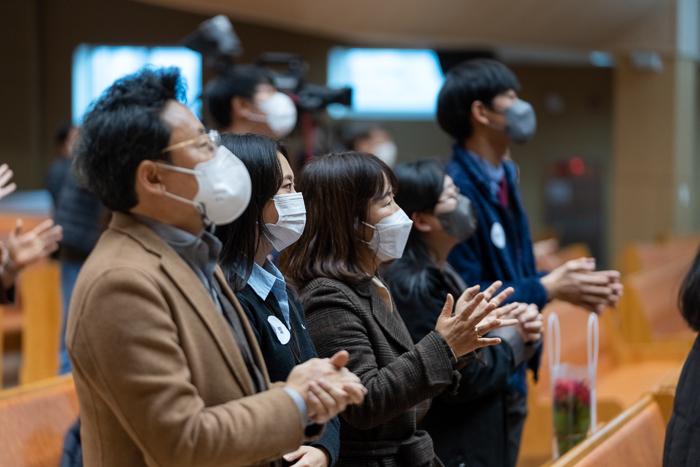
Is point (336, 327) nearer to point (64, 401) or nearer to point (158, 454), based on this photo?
point (158, 454)

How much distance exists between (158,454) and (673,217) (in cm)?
849

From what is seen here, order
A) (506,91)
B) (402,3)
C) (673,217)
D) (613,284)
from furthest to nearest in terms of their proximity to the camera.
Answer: (673,217) → (402,3) → (506,91) → (613,284)

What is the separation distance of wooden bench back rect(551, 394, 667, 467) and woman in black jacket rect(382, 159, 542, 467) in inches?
11.2

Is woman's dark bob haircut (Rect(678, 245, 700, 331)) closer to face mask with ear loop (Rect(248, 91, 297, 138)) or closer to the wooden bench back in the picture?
the wooden bench back

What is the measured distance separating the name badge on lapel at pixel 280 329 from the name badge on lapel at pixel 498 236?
106 cm

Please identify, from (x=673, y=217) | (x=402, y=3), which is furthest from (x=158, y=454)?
(x=673, y=217)

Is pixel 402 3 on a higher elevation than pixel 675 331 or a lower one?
higher

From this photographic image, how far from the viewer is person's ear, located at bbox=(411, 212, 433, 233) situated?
2133 mm

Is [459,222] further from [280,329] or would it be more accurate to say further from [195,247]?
[195,247]

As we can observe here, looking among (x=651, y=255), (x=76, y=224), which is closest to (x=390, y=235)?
(x=76, y=224)

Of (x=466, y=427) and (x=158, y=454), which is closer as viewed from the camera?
(x=158, y=454)

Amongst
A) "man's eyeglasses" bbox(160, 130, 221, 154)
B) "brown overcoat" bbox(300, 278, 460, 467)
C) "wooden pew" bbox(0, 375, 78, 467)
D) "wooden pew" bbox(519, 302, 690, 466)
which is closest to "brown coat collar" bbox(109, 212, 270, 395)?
"man's eyeglasses" bbox(160, 130, 221, 154)

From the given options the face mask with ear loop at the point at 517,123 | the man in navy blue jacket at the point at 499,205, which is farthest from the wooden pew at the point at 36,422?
the face mask with ear loop at the point at 517,123

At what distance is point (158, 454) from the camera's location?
3.46 feet
